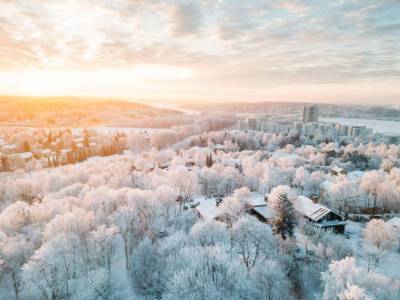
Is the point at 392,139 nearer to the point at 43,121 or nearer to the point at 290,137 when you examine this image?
the point at 290,137

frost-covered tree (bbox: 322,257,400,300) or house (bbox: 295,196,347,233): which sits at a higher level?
frost-covered tree (bbox: 322,257,400,300)

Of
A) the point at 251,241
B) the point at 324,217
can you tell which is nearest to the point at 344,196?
the point at 324,217

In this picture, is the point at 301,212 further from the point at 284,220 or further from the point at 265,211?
the point at 284,220

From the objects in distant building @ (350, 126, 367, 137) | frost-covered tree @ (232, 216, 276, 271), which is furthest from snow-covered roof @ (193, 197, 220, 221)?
distant building @ (350, 126, 367, 137)

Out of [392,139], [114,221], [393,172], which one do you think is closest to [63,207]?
[114,221]

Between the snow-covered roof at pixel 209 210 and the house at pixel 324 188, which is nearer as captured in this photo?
the snow-covered roof at pixel 209 210

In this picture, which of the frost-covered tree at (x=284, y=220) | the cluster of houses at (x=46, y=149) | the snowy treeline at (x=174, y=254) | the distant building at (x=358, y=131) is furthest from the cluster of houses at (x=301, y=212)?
the distant building at (x=358, y=131)

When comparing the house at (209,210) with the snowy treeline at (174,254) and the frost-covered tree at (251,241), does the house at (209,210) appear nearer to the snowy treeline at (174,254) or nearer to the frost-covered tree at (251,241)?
the snowy treeline at (174,254)

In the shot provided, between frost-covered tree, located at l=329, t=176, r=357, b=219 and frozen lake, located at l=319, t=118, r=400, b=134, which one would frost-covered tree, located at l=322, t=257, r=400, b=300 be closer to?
frost-covered tree, located at l=329, t=176, r=357, b=219
